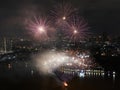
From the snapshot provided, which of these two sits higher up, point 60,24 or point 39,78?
point 60,24

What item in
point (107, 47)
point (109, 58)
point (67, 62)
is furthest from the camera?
point (107, 47)

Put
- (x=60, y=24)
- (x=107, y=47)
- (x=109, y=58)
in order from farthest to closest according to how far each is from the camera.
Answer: (x=107, y=47) < (x=109, y=58) < (x=60, y=24)

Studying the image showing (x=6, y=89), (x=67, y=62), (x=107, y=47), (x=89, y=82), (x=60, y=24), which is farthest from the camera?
(x=107, y=47)

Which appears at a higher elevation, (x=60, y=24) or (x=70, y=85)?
(x=60, y=24)

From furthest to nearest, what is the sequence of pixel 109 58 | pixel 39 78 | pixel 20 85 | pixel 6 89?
pixel 109 58
pixel 39 78
pixel 20 85
pixel 6 89

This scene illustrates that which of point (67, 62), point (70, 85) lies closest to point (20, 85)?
point (70, 85)

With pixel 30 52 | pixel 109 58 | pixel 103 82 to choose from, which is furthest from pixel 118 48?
pixel 103 82

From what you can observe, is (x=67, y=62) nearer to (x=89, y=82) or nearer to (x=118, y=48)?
(x=89, y=82)

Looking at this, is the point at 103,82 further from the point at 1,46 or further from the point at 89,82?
the point at 1,46

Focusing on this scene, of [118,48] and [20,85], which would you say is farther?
[118,48]
